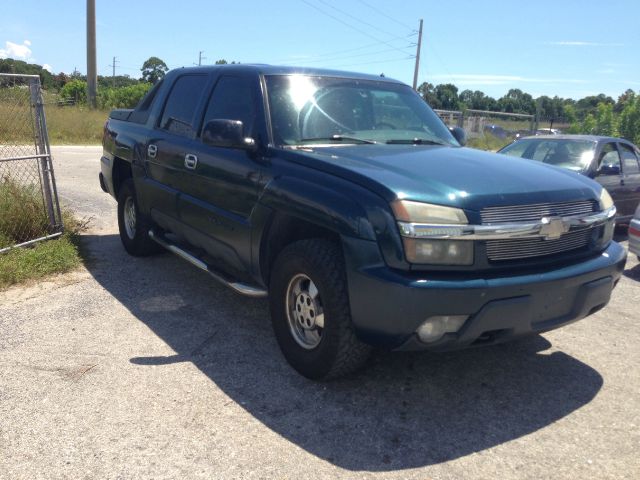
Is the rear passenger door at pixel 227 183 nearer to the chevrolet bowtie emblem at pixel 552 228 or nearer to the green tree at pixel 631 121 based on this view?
the chevrolet bowtie emblem at pixel 552 228

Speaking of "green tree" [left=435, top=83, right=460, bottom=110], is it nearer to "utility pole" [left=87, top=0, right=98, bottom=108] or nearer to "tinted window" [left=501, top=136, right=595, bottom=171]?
"utility pole" [left=87, top=0, right=98, bottom=108]

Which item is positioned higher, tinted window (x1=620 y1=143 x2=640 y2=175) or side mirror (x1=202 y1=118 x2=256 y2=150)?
side mirror (x1=202 y1=118 x2=256 y2=150)

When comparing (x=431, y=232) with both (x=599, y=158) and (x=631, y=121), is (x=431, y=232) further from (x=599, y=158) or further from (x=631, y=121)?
(x=631, y=121)

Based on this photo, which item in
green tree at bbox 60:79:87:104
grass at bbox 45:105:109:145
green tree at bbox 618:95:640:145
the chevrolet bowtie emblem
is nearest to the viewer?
the chevrolet bowtie emblem

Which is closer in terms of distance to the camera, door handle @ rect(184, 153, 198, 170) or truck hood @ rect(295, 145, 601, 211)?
truck hood @ rect(295, 145, 601, 211)

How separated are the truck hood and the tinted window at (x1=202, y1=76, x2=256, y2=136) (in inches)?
25.2

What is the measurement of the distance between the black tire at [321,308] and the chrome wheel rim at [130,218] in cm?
298

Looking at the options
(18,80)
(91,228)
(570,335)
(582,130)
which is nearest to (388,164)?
(570,335)

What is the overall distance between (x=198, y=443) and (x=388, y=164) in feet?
6.02

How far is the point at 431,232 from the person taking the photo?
9.61 feet

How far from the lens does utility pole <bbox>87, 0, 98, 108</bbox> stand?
2469 cm

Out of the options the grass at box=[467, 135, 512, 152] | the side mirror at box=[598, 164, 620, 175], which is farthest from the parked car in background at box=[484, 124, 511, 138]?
the side mirror at box=[598, 164, 620, 175]

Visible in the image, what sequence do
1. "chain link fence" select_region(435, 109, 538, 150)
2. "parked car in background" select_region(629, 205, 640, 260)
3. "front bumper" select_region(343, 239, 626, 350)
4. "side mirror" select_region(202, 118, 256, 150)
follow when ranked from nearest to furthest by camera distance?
1. "front bumper" select_region(343, 239, 626, 350)
2. "side mirror" select_region(202, 118, 256, 150)
3. "parked car in background" select_region(629, 205, 640, 260)
4. "chain link fence" select_region(435, 109, 538, 150)

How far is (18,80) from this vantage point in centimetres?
599
